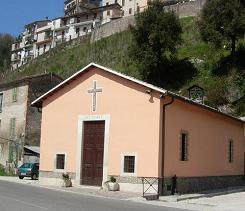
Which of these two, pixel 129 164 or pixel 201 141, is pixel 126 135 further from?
pixel 201 141

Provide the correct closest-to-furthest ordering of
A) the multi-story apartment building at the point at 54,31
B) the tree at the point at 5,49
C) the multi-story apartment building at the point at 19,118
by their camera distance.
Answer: the multi-story apartment building at the point at 19,118
the multi-story apartment building at the point at 54,31
the tree at the point at 5,49

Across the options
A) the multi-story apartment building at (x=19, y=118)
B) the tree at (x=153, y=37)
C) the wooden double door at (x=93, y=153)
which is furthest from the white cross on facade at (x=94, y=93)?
the tree at (x=153, y=37)

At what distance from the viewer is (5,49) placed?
413 feet

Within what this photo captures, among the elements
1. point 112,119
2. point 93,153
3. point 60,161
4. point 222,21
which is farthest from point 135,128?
point 222,21

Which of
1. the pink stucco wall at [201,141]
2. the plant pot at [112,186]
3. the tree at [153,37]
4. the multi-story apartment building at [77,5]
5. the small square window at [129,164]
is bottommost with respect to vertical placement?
the plant pot at [112,186]

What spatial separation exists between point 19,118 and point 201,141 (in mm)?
21990

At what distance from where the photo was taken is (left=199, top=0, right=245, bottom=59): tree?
45656mm

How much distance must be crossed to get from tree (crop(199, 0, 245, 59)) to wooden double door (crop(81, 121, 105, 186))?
84.8ft

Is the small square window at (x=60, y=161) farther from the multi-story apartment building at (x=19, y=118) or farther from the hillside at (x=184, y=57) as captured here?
the hillside at (x=184, y=57)

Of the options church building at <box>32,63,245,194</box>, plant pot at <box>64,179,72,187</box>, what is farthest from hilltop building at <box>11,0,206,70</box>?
plant pot at <box>64,179,72,187</box>

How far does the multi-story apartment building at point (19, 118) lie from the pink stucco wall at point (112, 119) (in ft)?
54.1

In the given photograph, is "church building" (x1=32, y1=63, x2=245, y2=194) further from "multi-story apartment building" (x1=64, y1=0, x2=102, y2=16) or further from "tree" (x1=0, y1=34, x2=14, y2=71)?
"multi-story apartment building" (x1=64, y1=0, x2=102, y2=16)

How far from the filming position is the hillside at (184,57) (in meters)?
43.1

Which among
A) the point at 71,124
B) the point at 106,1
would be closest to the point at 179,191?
the point at 71,124
